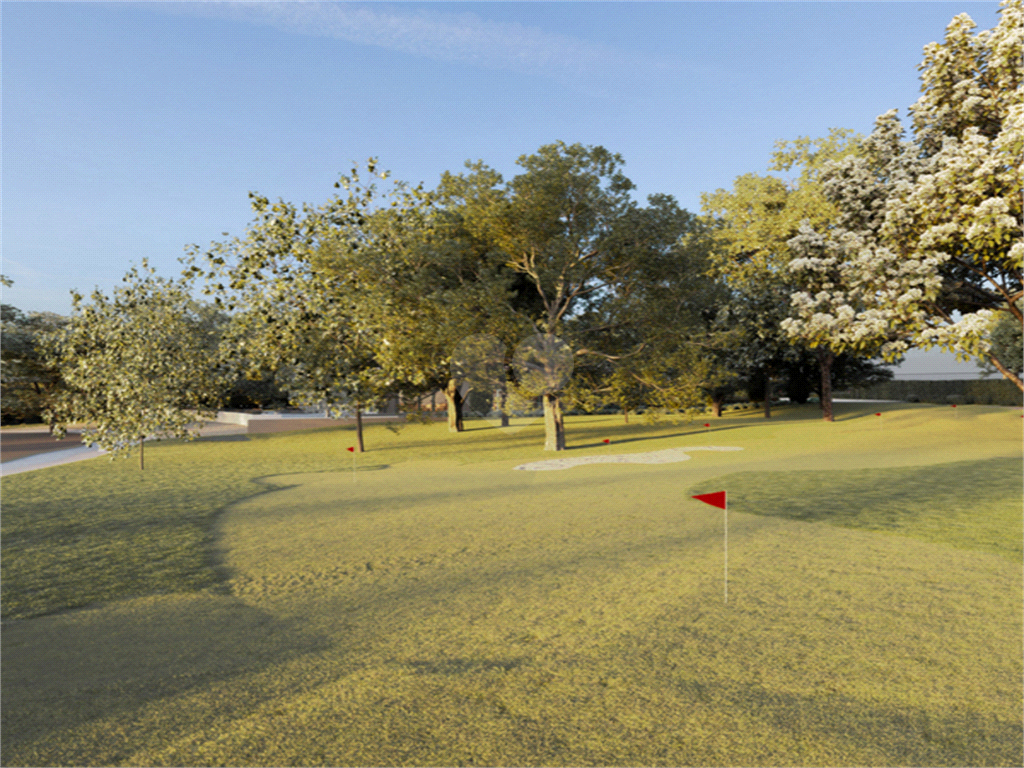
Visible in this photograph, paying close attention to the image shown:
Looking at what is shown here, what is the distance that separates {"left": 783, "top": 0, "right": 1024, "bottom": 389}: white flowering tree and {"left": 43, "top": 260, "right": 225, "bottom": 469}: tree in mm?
18249

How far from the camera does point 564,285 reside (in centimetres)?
2256

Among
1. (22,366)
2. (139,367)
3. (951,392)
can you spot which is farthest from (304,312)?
(951,392)

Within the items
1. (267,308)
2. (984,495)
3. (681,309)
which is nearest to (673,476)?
(984,495)

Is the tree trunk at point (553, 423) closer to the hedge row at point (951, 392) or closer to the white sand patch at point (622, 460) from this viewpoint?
the white sand patch at point (622, 460)

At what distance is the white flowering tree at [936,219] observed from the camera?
15.1 m

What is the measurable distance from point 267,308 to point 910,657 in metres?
23.8

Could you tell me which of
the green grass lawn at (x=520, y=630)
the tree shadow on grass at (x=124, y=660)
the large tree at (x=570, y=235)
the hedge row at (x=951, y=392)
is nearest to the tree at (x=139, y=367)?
the green grass lawn at (x=520, y=630)

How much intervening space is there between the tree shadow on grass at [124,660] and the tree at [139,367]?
14.2m

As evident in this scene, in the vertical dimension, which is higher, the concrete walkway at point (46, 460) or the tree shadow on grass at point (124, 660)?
the concrete walkway at point (46, 460)

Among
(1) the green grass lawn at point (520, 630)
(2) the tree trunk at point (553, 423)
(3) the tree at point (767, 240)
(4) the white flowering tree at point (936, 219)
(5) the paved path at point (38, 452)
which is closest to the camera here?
(1) the green grass lawn at point (520, 630)

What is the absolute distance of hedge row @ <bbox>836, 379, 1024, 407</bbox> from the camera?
3919cm

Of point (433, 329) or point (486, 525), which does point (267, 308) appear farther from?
point (486, 525)

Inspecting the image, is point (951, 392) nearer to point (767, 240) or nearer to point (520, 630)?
point (767, 240)

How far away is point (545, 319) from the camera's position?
2422 cm
